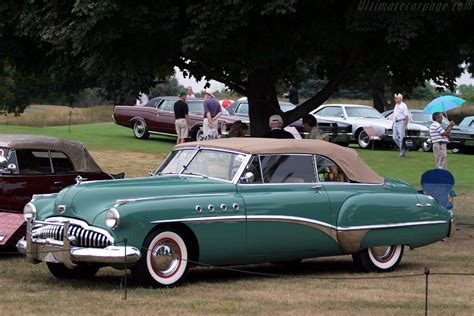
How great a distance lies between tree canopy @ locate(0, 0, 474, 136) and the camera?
13.9 m

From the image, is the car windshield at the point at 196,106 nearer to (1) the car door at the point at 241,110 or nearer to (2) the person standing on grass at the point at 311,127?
(1) the car door at the point at 241,110

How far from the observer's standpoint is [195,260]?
10156 millimetres

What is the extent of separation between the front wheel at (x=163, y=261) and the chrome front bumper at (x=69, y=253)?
0.20m

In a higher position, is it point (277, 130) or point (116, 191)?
point (277, 130)

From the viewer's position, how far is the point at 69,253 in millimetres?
9680

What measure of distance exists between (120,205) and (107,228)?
25 cm

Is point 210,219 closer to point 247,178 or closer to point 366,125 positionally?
point 247,178

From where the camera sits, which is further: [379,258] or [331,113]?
[331,113]

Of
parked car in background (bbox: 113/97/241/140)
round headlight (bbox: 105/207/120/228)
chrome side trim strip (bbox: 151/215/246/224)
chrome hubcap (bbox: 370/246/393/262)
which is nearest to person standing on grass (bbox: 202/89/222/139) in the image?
parked car in background (bbox: 113/97/241/140)

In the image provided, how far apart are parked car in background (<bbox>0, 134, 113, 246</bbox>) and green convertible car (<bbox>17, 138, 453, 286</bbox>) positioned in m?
1.88

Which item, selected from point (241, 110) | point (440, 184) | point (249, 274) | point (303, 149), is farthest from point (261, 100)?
point (241, 110)

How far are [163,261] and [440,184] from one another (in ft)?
22.1

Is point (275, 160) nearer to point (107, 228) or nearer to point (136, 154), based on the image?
point (107, 228)

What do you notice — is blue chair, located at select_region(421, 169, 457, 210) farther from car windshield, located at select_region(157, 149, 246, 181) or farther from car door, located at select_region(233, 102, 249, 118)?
car door, located at select_region(233, 102, 249, 118)
